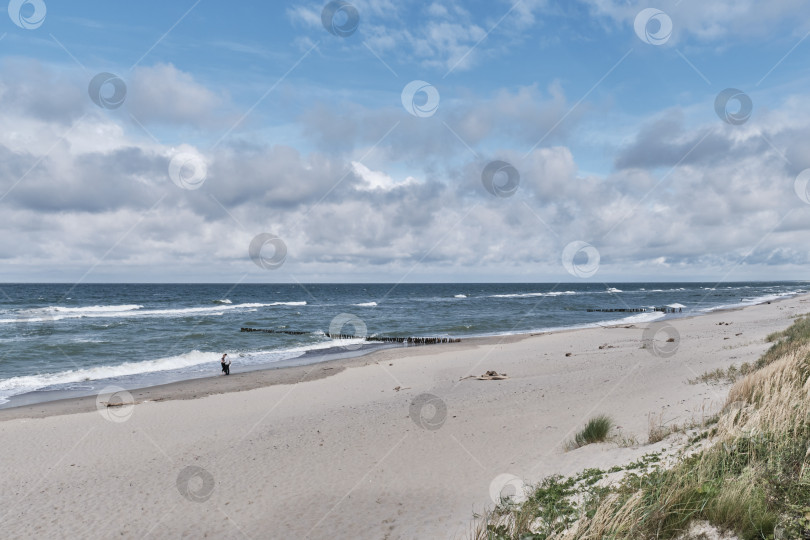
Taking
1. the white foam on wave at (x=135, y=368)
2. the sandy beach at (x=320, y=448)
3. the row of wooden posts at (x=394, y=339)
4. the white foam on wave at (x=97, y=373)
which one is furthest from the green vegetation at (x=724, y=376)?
the white foam on wave at (x=97, y=373)

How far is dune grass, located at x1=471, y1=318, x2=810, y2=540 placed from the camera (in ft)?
15.1

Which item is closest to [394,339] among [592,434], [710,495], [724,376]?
[724,376]

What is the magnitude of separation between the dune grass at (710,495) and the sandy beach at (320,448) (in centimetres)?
139

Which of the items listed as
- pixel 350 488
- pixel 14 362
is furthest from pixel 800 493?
pixel 14 362

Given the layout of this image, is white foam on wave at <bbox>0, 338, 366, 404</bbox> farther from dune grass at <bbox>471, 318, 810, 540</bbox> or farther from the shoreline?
dune grass at <bbox>471, 318, 810, 540</bbox>

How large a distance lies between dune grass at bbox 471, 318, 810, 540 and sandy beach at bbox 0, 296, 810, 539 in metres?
1.39

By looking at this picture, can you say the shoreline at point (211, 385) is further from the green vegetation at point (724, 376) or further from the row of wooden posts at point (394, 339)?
the green vegetation at point (724, 376)

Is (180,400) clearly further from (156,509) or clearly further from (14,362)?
(14,362)

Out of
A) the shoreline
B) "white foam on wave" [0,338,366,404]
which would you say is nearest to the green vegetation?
the shoreline

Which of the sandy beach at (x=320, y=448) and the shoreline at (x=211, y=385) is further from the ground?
the shoreline at (x=211, y=385)

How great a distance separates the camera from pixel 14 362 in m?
26.9

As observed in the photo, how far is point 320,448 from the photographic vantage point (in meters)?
11.5

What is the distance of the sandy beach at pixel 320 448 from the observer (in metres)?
8.22

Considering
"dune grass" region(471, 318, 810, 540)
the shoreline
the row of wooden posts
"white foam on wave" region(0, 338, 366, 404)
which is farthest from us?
the row of wooden posts
